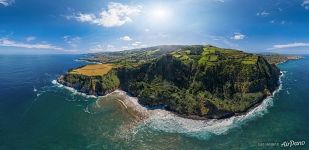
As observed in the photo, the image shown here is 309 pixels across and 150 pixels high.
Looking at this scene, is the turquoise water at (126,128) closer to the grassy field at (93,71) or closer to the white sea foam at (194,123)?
the white sea foam at (194,123)

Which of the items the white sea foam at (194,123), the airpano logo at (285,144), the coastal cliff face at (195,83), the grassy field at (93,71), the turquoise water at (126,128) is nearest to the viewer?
the airpano logo at (285,144)

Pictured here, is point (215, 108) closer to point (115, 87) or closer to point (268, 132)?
point (268, 132)

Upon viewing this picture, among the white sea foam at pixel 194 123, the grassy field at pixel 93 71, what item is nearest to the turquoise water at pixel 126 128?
the white sea foam at pixel 194 123

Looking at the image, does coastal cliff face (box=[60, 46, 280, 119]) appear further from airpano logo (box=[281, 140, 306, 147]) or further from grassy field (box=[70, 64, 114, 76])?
airpano logo (box=[281, 140, 306, 147])

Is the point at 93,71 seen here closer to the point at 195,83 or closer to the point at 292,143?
the point at 195,83

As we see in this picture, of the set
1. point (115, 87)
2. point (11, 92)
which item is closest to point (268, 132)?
point (115, 87)

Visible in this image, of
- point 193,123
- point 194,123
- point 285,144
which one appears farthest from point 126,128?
point 285,144

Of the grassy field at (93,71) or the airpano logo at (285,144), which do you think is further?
the grassy field at (93,71)

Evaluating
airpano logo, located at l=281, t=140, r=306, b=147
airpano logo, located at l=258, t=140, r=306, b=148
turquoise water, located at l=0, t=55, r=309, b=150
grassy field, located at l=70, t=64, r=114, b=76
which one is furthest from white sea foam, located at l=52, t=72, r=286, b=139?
grassy field, located at l=70, t=64, r=114, b=76

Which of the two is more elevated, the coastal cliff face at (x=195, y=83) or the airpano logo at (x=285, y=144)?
the coastal cliff face at (x=195, y=83)
